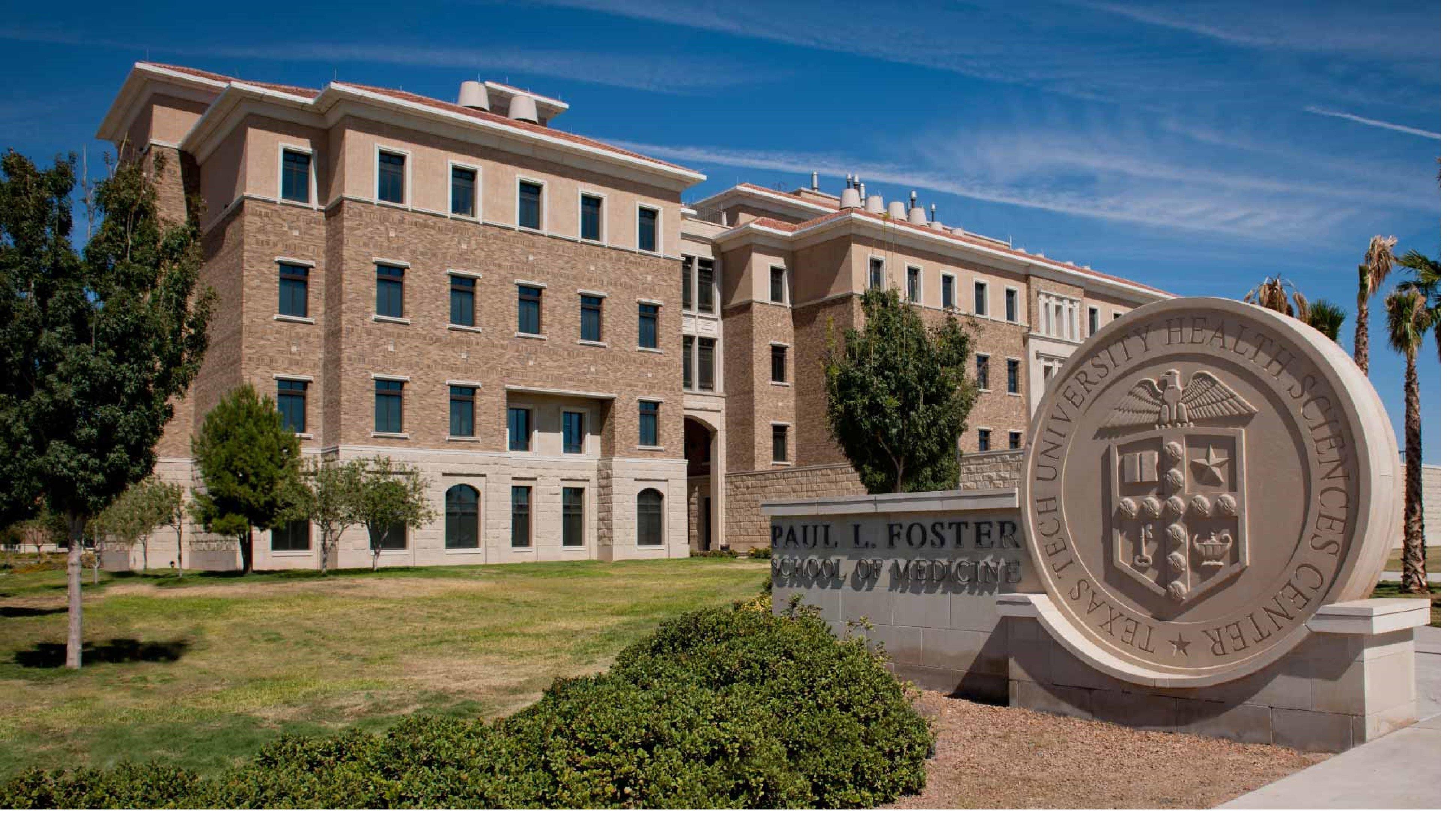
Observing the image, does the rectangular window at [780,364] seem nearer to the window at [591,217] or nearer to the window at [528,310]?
the window at [591,217]

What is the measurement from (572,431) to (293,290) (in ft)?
34.6

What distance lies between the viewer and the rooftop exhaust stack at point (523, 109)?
149ft

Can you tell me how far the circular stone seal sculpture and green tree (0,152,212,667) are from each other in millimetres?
12033

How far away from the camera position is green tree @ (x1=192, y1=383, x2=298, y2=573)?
2969 centimetres

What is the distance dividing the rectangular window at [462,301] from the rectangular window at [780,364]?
14.4 metres

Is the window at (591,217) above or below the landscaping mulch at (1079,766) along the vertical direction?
above

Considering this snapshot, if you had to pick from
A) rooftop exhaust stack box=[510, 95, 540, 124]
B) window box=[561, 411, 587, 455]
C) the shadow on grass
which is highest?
rooftop exhaust stack box=[510, 95, 540, 124]

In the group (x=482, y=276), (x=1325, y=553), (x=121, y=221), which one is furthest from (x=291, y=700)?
(x=482, y=276)

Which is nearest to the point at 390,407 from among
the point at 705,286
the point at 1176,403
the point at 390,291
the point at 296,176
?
the point at 390,291

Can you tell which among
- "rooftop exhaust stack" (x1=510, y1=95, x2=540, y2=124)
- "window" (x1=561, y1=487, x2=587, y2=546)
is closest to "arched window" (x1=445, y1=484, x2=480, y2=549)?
"window" (x1=561, y1=487, x2=587, y2=546)

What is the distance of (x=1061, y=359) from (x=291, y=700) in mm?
44898

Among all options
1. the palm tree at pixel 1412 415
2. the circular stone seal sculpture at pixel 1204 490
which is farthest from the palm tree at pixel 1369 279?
the circular stone seal sculpture at pixel 1204 490

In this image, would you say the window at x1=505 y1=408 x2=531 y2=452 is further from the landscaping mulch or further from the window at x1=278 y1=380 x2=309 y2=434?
the landscaping mulch

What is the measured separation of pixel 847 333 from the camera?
3102 cm
